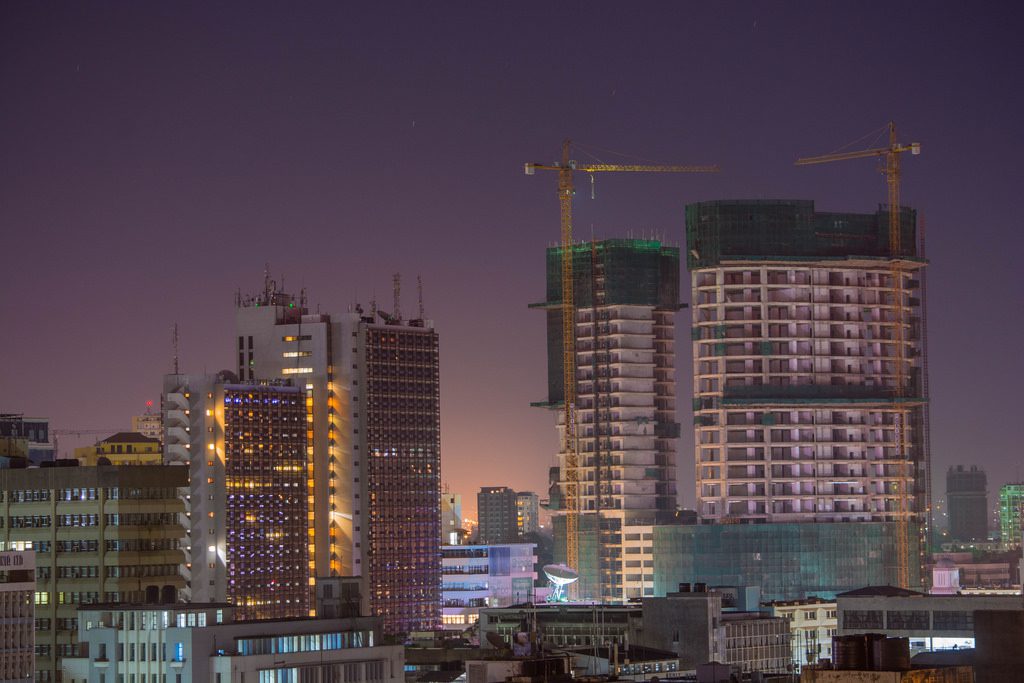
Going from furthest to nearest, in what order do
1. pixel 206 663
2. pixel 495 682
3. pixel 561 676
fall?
1. pixel 206 663
2. pixel 495 682
3. pixel 561 676

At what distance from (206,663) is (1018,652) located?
99.1 m

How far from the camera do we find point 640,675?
654 feet

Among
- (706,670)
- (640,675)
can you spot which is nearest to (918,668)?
(706,670)

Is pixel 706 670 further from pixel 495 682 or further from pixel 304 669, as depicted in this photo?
pixel 304 669

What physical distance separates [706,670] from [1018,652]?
16943 millimetres

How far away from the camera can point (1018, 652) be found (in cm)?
11262

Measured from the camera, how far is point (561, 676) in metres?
109

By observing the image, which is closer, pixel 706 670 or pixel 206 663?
pixel 706 670

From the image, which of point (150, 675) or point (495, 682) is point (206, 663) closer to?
point (150, 675)

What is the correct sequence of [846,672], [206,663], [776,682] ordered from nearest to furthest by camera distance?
1. [846,672]
2. [776,682]
3. [206,663]

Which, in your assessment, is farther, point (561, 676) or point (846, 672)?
point (561, 676)

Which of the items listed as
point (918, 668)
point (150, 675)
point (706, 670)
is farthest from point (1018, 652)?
point (150, 675)

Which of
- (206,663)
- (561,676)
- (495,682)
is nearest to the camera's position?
(561,676)

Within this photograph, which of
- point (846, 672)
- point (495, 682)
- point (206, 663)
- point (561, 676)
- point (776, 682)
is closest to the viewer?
point (846, 672)
